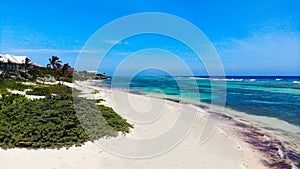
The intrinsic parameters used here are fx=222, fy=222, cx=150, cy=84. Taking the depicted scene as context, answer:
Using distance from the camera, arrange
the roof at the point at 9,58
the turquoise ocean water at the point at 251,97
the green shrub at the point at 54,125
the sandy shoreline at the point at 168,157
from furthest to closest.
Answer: the roof at the point at 9,58
the turquoise ocean water at the point at 251,97
the green shrub at the point at 54,125
the sandy shoreline at the point at 168,157

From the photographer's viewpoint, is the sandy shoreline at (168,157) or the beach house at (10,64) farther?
the beach house at (10,64)

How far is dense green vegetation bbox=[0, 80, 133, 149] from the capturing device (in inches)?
277

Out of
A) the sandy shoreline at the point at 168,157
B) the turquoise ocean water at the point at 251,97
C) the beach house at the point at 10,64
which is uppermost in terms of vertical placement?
the beach house at the point at 10,64

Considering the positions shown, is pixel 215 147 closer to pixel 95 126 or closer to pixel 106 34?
pixel 95 126

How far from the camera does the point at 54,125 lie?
7723 millimetres

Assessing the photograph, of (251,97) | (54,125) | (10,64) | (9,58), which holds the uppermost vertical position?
(9,58)

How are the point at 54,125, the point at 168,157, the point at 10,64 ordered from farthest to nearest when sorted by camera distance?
1. the point at 10,64
2. the point at 54,125
3. the point at 168,157

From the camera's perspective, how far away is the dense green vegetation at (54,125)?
704cm

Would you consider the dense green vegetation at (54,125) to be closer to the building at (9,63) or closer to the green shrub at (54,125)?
the green shrub at (54,125)

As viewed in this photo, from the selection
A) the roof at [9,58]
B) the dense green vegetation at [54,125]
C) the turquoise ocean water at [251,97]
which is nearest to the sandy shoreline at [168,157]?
the dense green vegetation at [54,125]

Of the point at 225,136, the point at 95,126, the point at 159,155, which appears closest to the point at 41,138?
the point at 95,126

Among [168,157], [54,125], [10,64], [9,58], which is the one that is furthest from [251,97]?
[9,58]

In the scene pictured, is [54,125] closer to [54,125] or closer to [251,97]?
[54,125]

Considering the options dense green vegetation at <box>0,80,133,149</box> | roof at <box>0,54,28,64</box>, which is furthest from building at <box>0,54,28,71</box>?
dense green vegetation at <box>0,80,133,149</box>
